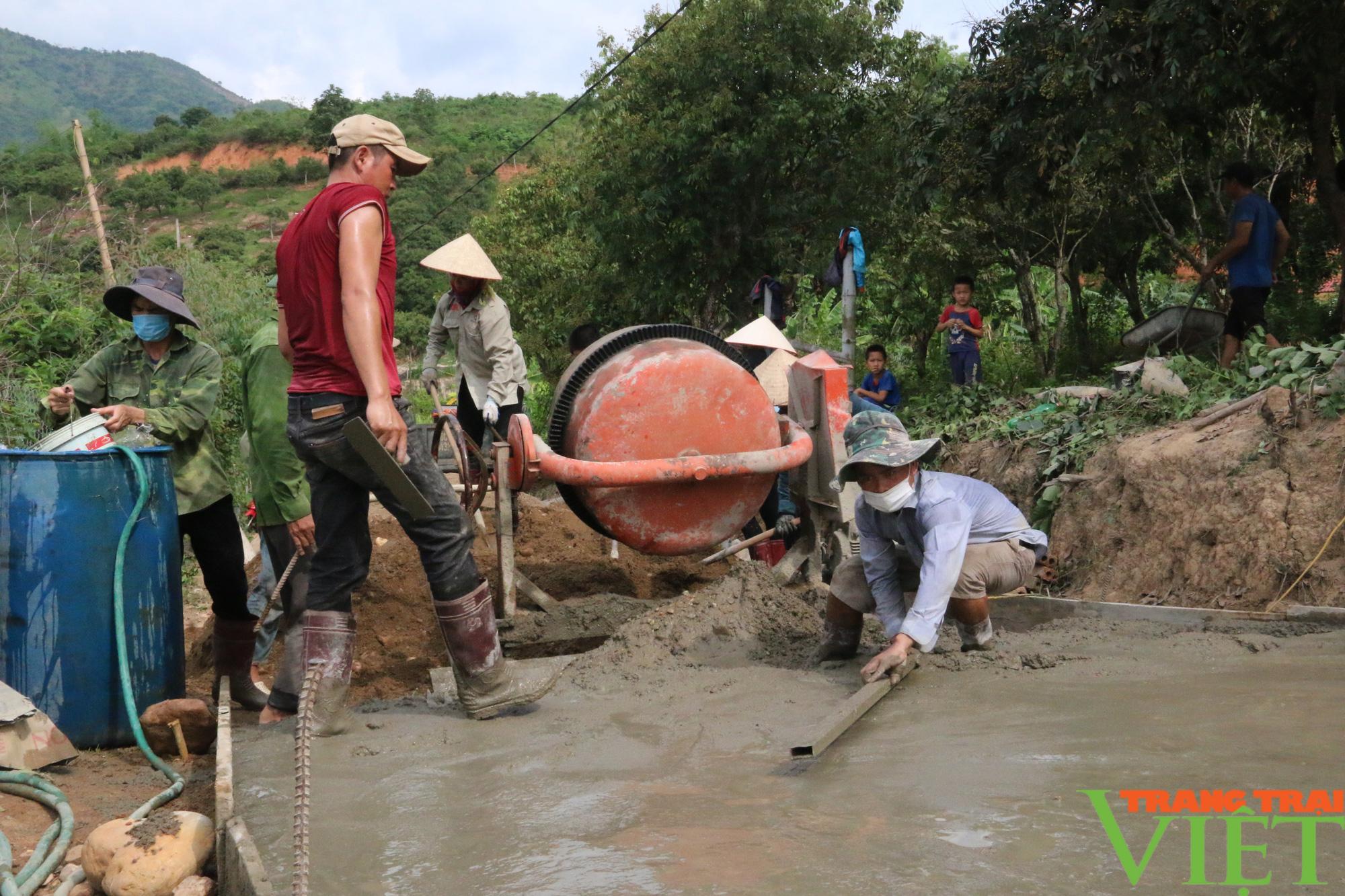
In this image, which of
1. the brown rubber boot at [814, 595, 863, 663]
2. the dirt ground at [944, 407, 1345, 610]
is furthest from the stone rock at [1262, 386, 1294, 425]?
the brown rubber boot at [814, 595, 863, 663]

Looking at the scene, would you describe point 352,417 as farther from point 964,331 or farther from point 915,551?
point 964,331

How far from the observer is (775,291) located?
13.3 m

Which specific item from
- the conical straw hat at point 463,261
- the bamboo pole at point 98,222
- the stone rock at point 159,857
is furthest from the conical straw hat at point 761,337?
the bamboo pole at point 98,222

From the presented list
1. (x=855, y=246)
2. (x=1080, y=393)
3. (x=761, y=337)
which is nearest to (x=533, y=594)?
(x=761, y=337)

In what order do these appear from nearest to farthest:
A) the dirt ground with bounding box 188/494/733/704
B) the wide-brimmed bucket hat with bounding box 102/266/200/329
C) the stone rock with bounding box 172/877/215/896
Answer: the stone rock with bounding box 172/877/215/896 → the wide-brimmed bucket hat with bounding box 102/266/200/329 → the dirt ground with bounding box 188/494/733/704

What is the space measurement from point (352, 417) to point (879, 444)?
180cm

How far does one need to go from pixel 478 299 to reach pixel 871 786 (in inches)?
190

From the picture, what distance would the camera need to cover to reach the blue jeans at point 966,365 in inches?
484

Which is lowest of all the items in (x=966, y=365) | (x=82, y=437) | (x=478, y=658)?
(x=478, y=658)

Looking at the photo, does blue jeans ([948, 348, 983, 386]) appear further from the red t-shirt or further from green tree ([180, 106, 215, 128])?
green tree ([180, 106, 215, 128])

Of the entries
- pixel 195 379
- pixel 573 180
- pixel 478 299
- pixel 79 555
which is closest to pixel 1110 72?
pixel 478 299

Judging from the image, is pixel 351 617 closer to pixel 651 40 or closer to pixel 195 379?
pixel 195 379

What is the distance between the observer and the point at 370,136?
12.4 feet

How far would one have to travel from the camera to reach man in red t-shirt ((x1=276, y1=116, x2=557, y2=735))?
352 centimetres
